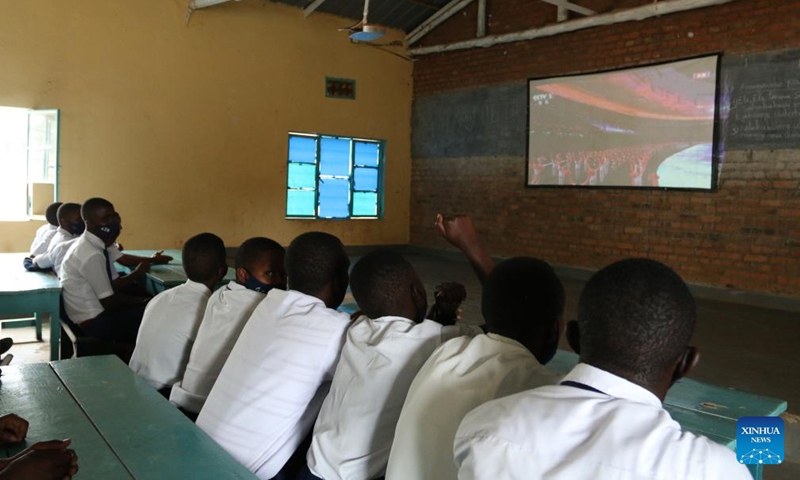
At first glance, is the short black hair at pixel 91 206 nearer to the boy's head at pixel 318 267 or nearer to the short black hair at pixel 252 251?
the short black hair at pixel 252 251

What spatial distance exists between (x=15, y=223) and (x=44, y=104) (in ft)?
4.46

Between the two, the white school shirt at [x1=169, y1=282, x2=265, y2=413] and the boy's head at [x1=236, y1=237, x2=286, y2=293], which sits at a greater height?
the boy's head at [x1=236, y1=237, x2=286, y2=293]

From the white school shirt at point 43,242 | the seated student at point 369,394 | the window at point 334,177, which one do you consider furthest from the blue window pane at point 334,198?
the seated student at point 369,394

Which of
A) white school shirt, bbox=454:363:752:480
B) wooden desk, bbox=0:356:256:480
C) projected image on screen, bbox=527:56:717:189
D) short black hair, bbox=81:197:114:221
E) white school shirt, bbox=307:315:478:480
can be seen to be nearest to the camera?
white school shirt, bbox=454:363:752:480

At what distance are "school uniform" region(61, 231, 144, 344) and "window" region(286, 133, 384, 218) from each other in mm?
5475

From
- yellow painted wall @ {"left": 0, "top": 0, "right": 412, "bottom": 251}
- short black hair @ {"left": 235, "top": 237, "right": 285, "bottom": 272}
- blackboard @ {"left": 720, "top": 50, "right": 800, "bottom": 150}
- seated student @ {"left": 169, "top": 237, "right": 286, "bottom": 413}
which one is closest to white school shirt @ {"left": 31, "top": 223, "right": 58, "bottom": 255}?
yellow painted wall @ {"left": 0, "top": 0, "right": 412, "bottom": 251}

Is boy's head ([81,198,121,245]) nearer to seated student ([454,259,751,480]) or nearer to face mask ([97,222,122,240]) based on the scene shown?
face mask ([97,222,122,240])

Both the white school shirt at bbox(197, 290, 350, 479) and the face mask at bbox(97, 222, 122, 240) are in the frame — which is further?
the face mask at bbox(97, 222, 122, 240)

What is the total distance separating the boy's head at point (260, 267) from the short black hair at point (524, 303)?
109cm

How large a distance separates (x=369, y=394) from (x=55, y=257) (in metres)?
3.23

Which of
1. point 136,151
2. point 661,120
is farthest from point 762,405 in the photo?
point 136,151

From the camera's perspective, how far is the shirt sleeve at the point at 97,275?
3.31 meters

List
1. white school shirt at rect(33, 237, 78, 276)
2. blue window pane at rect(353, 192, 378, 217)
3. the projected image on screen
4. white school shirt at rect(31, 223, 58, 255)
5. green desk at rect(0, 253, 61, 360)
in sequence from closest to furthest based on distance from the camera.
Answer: green desk at rect(0, 253, 61, 360) → white school shirt at rect(33, 237, 78, 276) → white school shirt at rect(31, 223, 58, 255) → the projected image on screen → blue window pane at rect(353, 192, 378, 217)

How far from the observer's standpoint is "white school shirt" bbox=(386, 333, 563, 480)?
1124 millimetres
